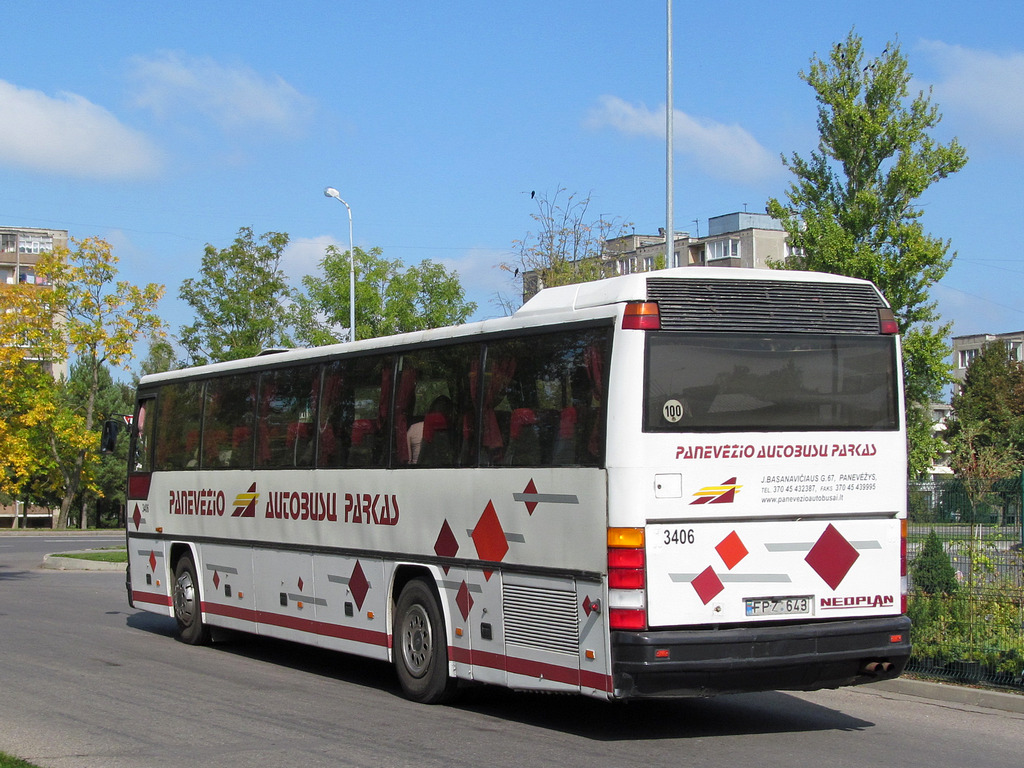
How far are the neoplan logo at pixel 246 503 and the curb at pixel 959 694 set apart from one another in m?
6.50

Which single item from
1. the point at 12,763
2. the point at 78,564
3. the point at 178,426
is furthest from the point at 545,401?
the point at 78,564

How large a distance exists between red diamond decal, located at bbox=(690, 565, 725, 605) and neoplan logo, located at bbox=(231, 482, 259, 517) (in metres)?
6.32

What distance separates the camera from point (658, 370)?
8289 millimetres

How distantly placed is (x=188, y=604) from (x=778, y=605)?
8.64 metres

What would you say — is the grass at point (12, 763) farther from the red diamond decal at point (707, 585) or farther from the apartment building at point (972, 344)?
the apartment building at point (972, 344)

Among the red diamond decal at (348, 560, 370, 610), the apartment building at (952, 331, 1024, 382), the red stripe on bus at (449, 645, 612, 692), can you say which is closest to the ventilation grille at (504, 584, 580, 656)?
the red stripe on bus at (449, 645, 612, 692)

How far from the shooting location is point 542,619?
29.0 ft

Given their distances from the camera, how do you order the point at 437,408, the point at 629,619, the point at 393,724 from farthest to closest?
the point at 437,408, the point at 393,724, the point at 629,619

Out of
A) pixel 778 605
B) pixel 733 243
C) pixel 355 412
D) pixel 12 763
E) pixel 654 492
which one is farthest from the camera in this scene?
pixel 733 243

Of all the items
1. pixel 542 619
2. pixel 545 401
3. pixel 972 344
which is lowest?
pixel 542 619

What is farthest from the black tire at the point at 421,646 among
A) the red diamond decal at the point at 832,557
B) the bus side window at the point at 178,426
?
the bus side window at the point at 178,426

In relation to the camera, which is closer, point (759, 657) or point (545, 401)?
point (759, 657)

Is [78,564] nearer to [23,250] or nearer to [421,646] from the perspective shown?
[421,646]

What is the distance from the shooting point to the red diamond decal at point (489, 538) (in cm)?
931
